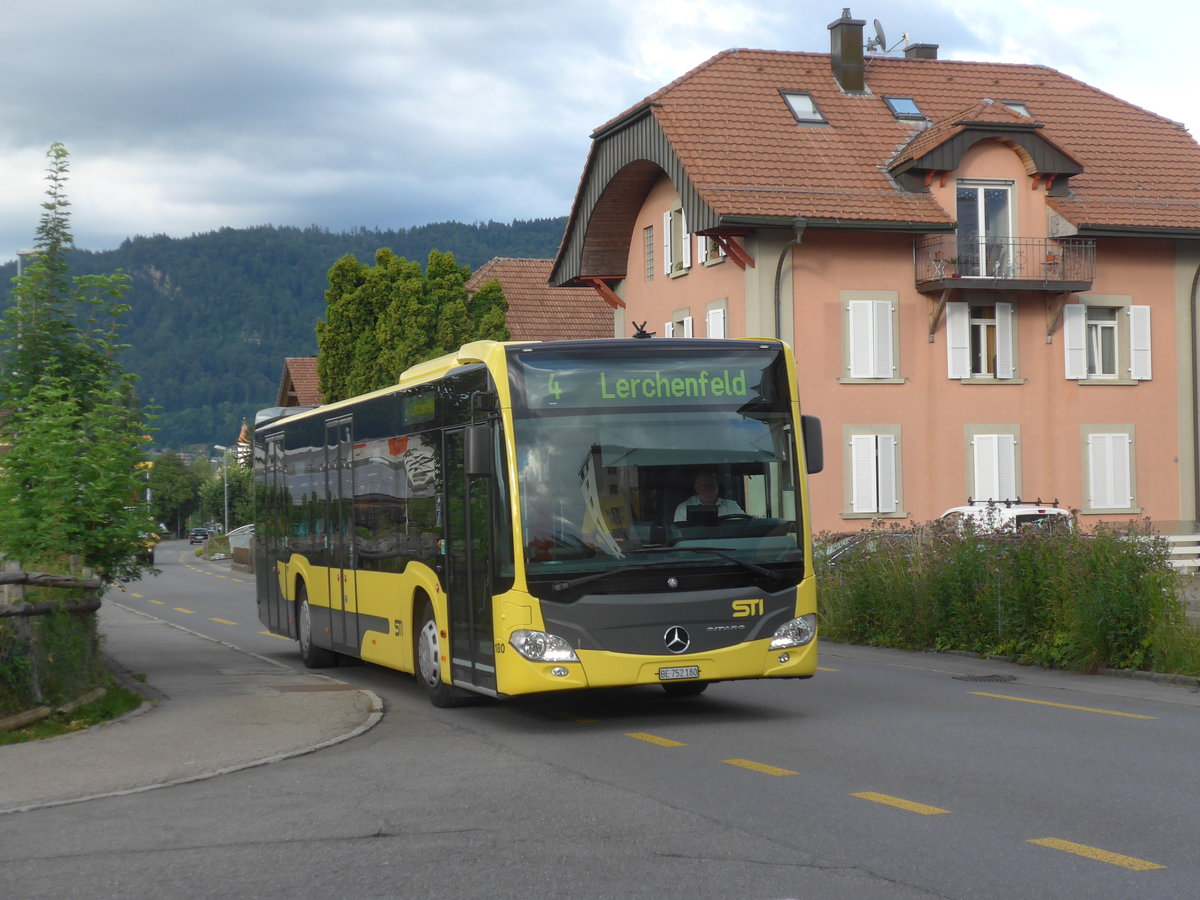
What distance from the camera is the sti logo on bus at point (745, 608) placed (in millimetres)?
12320

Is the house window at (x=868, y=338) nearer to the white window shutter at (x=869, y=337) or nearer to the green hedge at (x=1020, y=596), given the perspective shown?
the white window shutter at (x=869, y=337)

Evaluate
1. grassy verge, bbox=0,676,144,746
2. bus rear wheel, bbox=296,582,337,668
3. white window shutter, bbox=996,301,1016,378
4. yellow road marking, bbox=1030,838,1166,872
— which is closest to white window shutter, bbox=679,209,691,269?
white window shutter, bbox=996,301,1016,378

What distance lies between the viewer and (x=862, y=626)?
22.0 meters

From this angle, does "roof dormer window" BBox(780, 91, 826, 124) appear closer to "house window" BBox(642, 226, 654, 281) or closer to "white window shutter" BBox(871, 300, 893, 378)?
"white window shutter" BBox(871, 300, 893, 378)

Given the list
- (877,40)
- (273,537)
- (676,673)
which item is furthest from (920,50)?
(676,673)

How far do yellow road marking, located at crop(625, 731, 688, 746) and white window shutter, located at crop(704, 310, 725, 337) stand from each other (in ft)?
81.2

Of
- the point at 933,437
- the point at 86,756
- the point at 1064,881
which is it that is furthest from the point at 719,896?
the point at 933,437

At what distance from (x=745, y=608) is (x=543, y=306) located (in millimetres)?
47633

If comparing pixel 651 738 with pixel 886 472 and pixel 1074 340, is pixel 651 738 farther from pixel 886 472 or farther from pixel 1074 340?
pixel 1074 340

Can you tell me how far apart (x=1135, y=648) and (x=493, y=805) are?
9507mm

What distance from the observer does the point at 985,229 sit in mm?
37125

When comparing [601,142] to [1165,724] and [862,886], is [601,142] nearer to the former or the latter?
[1165,724]

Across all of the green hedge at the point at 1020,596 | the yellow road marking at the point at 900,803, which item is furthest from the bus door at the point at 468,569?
the green hedge at the point at 1020,596

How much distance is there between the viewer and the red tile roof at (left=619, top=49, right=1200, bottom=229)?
35.1 meters
